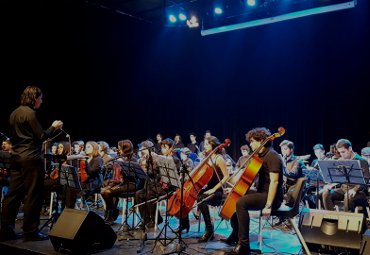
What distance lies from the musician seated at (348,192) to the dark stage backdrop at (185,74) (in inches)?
233

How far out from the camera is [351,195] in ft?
20.4

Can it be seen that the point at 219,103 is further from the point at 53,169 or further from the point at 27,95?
the point at 27,95

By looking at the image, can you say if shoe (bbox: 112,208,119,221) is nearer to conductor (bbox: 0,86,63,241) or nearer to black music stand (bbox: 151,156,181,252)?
black music stand (bbox: 151,156,181,252)

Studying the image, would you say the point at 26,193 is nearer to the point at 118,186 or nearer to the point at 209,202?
the point at 118,186

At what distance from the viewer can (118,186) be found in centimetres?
688

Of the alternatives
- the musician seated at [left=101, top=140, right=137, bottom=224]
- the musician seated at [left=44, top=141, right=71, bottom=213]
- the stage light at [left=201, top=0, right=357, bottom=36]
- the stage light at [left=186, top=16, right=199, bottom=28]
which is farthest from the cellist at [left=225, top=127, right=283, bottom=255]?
the stage light at [left=186, top=16, right=199, bottom=28]

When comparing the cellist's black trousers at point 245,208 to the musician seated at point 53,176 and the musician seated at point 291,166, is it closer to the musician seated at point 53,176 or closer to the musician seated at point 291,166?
the musician seated at point 291,166

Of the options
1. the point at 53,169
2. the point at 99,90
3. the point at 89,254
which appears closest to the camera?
the point at 89,254

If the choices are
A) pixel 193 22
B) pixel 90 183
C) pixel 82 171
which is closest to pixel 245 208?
pixel 90 183

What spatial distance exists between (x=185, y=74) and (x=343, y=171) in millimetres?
10988

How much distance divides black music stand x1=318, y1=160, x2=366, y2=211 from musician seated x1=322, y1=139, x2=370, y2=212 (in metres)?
0.18

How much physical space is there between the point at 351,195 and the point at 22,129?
15.9ft

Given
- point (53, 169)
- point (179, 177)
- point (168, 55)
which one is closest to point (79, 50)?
point (168, 55)

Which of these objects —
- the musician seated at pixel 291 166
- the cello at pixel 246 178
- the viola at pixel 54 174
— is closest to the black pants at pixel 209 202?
the cello at pixel 246 178
